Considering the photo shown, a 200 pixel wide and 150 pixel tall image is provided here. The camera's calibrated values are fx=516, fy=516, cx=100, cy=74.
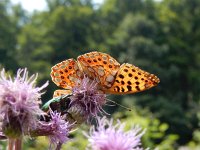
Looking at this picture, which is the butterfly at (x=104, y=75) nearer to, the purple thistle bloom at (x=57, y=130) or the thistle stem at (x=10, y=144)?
the purple thistle bloom at (x=57, y=130)

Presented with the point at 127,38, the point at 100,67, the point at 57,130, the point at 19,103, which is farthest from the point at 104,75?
the point at 127,38

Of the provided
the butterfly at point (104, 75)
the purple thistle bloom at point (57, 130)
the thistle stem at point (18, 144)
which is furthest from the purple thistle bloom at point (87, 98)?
the thistle stem at point (18, 144)

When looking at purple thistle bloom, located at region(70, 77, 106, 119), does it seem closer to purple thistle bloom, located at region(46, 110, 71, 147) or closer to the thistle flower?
purple thistle bloom, located at region(46, 110, 71, 147)

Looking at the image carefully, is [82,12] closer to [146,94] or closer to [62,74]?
[146,94]

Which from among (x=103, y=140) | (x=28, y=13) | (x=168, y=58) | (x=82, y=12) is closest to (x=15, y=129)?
(x=103, y=140)

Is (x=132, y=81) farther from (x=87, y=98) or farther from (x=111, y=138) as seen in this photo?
(x=111, y=138)
